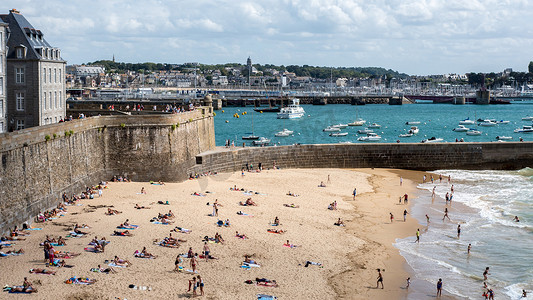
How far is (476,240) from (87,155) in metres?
22.4

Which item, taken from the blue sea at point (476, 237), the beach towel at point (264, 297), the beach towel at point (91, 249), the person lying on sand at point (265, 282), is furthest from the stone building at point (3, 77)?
the blue sea at point (476, 237)

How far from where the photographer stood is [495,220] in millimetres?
37844

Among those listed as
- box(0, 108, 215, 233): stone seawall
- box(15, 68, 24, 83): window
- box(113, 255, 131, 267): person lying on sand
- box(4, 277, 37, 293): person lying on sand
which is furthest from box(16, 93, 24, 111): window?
box(4, 277, 37, 293): person lying on sand

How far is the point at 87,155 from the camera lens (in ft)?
124

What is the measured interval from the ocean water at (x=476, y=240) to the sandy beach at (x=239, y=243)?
1.28 m

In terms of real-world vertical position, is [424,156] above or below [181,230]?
above

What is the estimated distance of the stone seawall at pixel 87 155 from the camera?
28.3 meters

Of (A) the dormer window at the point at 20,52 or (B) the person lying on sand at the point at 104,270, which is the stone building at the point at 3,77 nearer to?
(A) the dormer window at the point at 20,52

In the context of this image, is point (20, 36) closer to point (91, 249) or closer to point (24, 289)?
point (91, 249)

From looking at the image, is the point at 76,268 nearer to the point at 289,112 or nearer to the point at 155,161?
the point at 155,161

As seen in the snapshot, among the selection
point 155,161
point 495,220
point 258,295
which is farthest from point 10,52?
point 495,220

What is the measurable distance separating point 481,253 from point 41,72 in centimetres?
2742

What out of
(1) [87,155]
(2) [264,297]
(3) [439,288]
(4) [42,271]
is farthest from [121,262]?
(1) [87,155]

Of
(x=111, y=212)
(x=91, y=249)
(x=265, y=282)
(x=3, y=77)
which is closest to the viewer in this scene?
(x=265, y=282)
